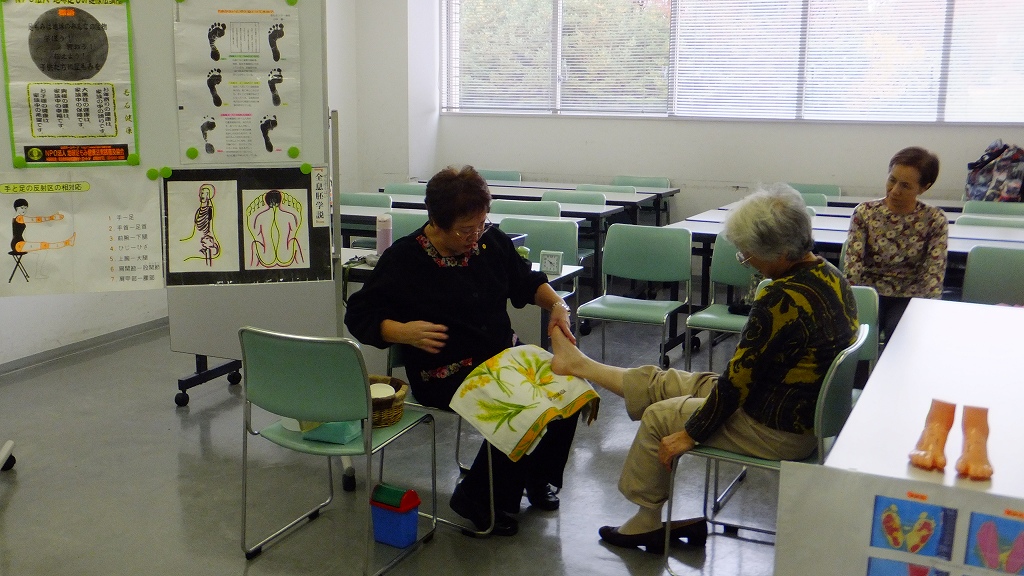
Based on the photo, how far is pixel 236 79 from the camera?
2.76 metres

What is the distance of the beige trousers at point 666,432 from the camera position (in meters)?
2.41

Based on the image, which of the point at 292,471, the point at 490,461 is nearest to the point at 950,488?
the point at 490,461

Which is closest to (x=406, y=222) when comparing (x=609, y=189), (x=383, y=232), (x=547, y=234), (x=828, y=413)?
(x=547, y=234)

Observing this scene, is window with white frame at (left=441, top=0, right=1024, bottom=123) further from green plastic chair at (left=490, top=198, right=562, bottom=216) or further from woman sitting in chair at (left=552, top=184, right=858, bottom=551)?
woman sitting in chair at (left=552, top=184, right=858, bottom=551)

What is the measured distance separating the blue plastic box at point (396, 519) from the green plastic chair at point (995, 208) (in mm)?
4195

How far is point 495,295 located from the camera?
293cm

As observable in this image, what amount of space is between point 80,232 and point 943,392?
2441 mm

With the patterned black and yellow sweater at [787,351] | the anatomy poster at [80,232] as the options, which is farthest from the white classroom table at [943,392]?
the anatomy poster at [80,232]

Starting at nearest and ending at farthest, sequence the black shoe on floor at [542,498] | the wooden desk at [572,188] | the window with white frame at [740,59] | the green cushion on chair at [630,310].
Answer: the black shoe on floor at [542,498] → the green cushion on chair at [630,310] → the window with white frame at [740,59] → the wooden desk at [572,188]

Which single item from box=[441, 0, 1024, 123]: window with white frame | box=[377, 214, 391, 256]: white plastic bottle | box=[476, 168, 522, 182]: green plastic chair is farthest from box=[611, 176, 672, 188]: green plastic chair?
box=[377, 214, 391, 256]: white plastic bottle

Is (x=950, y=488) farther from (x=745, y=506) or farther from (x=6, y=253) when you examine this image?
(x=6, y=253)

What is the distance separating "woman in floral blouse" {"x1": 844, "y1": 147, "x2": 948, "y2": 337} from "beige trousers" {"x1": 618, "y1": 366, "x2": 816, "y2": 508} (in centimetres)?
143

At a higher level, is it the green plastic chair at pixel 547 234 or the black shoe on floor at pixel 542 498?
the green plastic chair at pixel 547 234

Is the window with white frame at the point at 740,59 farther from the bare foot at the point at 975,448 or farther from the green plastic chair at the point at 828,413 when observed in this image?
the bare foot at the point at 975,448
